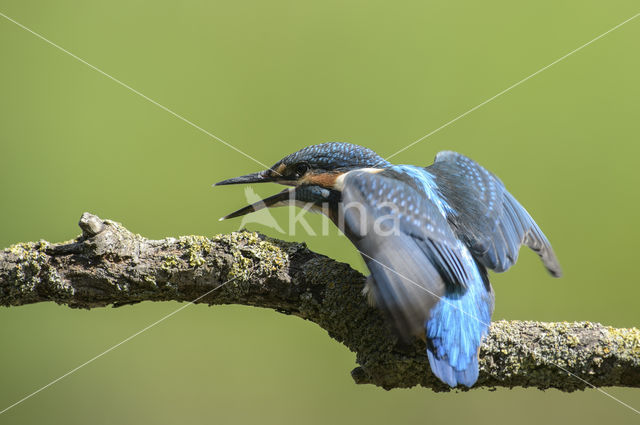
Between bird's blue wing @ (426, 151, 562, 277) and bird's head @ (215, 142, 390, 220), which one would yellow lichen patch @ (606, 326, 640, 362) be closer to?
bird's blue wing @ (426, 151, 562, 277)

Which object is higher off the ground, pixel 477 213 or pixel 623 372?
pixel 477 213

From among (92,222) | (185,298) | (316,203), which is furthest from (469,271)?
(92,222)

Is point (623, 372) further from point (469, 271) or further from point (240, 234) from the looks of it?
point (240, 234)

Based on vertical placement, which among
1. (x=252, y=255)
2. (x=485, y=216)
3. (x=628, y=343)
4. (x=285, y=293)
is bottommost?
(x=628, y=343)

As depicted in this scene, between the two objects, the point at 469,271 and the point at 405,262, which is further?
the point at 469,271

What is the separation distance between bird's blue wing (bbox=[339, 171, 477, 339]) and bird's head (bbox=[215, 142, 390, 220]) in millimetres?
188

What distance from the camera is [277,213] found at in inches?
118

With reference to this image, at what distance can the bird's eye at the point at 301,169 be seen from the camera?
7.94ft

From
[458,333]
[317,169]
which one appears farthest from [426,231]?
[317,169]

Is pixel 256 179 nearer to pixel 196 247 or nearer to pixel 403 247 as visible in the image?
pixel 196 247

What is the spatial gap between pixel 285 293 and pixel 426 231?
492mm

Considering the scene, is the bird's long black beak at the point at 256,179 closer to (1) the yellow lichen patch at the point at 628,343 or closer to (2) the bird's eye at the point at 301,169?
(2) the bird's eye at the point at 301,169

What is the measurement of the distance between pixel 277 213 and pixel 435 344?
1360mm

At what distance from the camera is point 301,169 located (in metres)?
2.44
